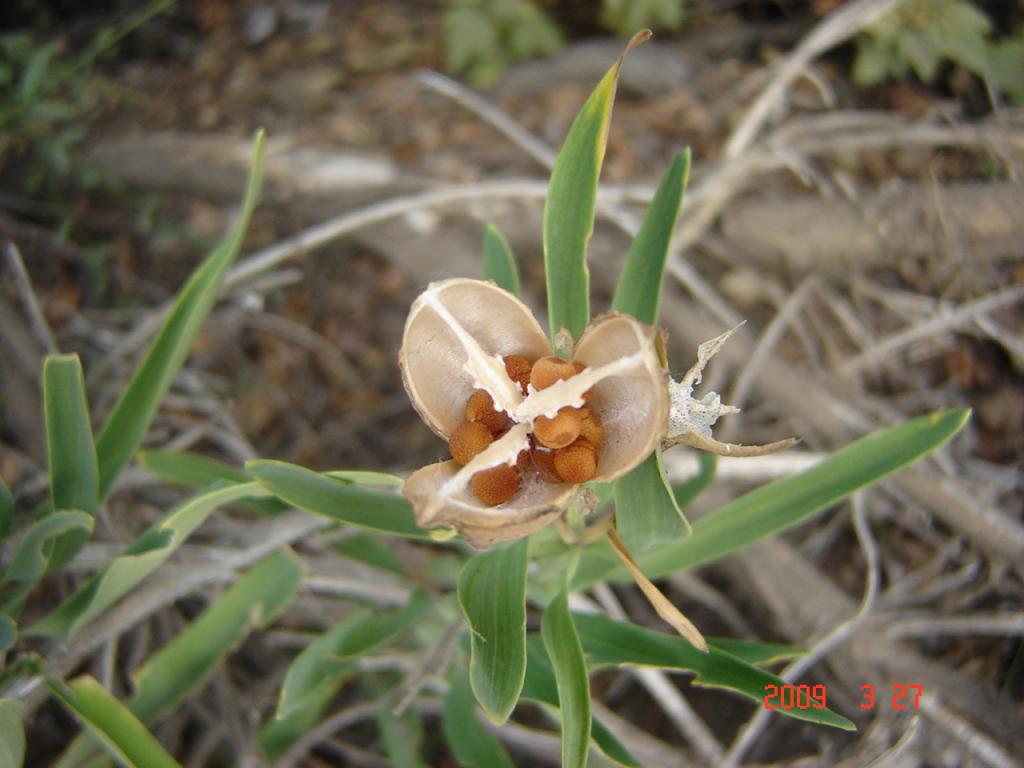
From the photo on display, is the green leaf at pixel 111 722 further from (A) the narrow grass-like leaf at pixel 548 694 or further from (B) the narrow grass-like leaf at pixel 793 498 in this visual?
(B) the narrow grass-like leaf at pixel 793 498

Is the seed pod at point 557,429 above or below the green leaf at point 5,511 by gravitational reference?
above

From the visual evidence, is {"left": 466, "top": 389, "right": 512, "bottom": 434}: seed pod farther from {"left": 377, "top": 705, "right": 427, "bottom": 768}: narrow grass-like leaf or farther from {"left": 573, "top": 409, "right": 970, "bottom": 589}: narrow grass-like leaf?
{"left": 377, "top": 705, "right": 427, "bottom": 768}: narrow grass-like leaf

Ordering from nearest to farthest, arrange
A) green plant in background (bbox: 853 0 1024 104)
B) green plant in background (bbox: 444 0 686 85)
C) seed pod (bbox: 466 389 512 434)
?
seed pod (bbox: 466 389 512 434)
green plant in background (bbox: 853 0 1024 104)
green plant in background (bbox: 444 0 686 85)

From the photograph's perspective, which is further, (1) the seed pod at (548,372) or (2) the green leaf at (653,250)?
(2) the green leaf at (653,250)

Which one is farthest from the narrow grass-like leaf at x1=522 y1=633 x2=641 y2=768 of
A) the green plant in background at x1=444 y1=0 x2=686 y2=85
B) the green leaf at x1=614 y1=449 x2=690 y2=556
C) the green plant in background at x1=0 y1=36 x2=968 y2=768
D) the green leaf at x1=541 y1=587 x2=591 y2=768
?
the green plant in background at x1=444 y1=0 x2=686 y2=85

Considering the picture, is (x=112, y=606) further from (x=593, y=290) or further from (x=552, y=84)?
(x=552, y=84)
